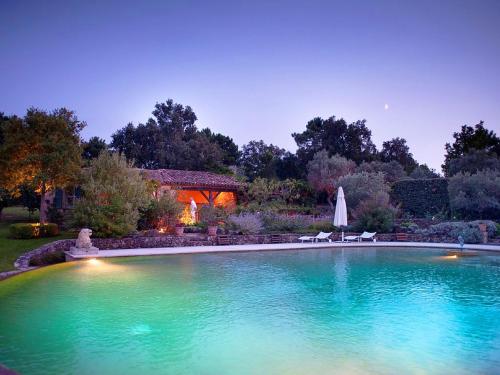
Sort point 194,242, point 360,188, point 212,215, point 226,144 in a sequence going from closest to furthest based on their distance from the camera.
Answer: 1. point 194,242
2. point 212,215
3. point 360,188
4. point 226,144

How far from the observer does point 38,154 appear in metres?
18.5

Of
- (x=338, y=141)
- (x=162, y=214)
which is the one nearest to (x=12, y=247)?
(x=162, y=214)

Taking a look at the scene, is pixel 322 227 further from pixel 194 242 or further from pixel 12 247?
pixel 12 247

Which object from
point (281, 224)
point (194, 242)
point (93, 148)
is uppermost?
point (93, 148)

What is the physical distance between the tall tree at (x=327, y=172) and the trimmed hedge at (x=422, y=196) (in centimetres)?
804

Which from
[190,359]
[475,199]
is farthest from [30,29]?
[475,199]

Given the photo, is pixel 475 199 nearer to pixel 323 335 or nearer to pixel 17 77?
pixel 323 335

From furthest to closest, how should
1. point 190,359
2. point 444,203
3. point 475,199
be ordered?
1. point 444,203
2. point 475,199
3. point 190,359

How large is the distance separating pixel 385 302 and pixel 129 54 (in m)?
18.2

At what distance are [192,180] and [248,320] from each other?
23.1 metres

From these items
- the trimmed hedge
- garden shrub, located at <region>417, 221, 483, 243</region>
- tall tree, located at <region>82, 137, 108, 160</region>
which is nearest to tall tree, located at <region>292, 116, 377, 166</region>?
the trimmed hedge

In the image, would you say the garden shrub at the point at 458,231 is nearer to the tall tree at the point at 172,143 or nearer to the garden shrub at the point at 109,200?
the garden shrub at the point at 109,200

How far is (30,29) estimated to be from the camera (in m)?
19.2

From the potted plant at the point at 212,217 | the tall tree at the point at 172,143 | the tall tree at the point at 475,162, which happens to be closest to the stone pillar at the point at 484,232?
the potted plant at the point at 212,217
